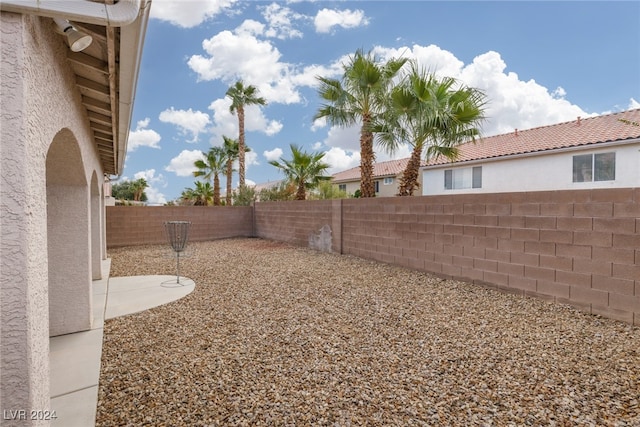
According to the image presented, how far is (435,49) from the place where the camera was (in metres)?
11.0

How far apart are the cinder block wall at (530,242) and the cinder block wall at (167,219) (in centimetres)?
909

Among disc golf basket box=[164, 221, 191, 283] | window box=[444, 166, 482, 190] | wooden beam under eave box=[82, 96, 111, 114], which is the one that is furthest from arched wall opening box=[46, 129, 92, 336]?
window box=[444, 166, 482, 190]

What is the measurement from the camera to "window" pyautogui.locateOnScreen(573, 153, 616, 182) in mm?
12844

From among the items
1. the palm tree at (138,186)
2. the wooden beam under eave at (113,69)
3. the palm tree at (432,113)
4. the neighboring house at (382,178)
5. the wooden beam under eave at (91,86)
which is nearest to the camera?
the wooden beam under eave at (113,69)

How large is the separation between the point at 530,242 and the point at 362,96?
21.9 feet

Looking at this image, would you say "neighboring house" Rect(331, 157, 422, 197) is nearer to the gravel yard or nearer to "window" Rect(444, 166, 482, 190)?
"window" Rect(444, 166, 482, 190)

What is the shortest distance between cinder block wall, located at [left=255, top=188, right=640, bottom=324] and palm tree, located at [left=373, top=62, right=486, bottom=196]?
1796 mm

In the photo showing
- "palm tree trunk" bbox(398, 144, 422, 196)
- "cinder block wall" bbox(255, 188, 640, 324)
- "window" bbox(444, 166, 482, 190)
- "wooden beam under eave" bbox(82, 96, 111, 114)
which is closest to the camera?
"wooden beam under eave" bbox(82, 96, 111, 114)

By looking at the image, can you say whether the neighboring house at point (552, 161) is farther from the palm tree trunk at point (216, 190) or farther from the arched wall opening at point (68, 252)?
the palm tree trunk at point (216, 190)

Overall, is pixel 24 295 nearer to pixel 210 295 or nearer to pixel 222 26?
pixel 210 295

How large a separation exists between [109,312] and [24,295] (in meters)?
4.16

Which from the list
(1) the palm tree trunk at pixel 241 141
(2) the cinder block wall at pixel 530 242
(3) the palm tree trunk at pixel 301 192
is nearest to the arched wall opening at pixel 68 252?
(2) the cinder block wall at pixel 530 242

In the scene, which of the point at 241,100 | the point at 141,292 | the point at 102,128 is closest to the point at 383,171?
the point at 241,100

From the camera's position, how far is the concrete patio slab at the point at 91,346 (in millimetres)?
2812
